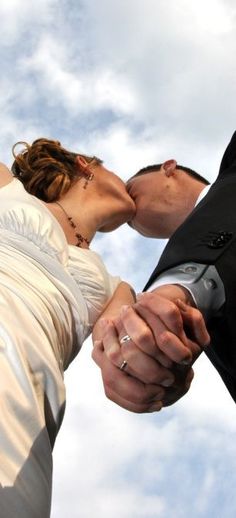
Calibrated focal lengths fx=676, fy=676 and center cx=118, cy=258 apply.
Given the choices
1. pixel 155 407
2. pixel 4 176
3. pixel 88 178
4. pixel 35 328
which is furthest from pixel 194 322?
pixel 88 178

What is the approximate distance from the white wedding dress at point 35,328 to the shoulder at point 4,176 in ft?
0.10

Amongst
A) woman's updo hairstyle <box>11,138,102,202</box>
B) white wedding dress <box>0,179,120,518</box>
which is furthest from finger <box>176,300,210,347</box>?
woman's updo hairstyle <box>11,138,102,202</box>

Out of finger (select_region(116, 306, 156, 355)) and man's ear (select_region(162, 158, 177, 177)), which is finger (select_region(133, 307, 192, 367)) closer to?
finger (select_region(116, 306, 156, 355))

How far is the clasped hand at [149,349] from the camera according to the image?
1033 mm

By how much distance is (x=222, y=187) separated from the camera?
58.6 inches

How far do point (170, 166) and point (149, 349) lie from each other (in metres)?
2.84

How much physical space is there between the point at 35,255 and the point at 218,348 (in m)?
1.36

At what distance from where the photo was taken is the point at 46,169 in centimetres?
332

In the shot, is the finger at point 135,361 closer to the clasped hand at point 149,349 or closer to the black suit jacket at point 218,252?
the clasped hand at point 149,349

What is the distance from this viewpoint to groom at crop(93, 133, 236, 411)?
1043mm

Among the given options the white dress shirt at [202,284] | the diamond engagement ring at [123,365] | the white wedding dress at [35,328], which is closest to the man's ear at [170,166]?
the white wedding dress at [35,328]

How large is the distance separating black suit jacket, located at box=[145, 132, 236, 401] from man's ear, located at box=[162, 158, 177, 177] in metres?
2.31

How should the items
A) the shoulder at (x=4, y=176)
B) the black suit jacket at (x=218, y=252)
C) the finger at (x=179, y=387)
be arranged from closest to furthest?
the finger at (x=179, y=387), the black suit jacket at (x=218, y=252), the shoulder at (x=4, y=176)

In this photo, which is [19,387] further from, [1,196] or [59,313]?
Result: [1,196]
